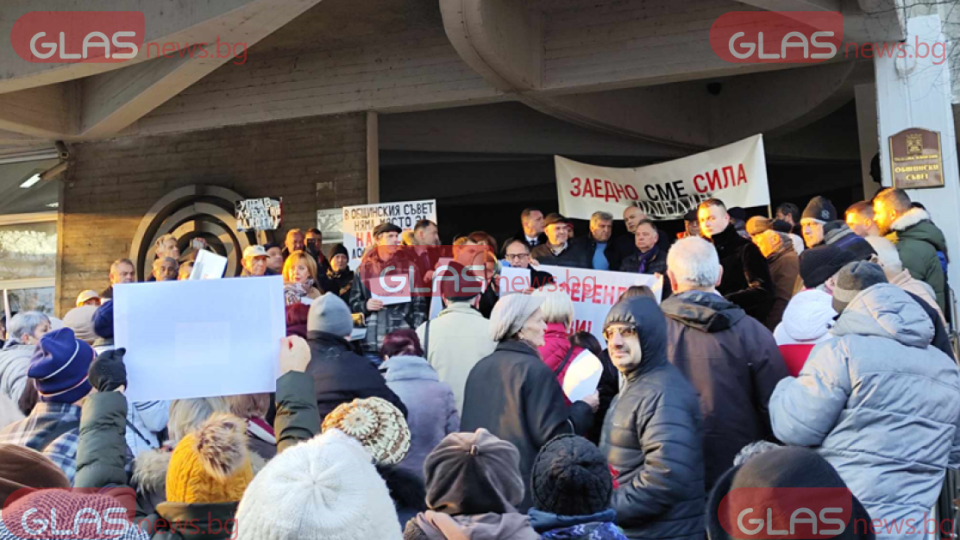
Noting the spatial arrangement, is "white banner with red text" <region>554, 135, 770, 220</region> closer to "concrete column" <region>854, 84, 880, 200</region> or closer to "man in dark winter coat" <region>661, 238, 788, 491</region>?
"concrete column" <region>854, 84, 880, 200</region>

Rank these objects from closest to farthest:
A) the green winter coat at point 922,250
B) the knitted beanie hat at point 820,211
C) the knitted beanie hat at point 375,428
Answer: the knitted beanie hat at point 375,428
the green winter coat at point 922,250
the knitted beanie hat at point 820,211

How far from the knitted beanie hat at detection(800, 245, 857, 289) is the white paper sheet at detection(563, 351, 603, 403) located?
126 centimetres

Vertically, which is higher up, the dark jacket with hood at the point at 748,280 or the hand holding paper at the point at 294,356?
the dark jacket with hood at the point at 748,280

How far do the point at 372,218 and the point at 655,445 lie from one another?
7.29 m

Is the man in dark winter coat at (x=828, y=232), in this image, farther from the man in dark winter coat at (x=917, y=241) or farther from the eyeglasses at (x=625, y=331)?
the eyeglasses at (x=625, y=331)

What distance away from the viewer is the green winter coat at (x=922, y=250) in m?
6.85

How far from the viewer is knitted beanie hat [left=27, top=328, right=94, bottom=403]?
3.38 metres

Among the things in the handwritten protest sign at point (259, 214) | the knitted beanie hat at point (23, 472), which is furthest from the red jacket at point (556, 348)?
the handwritten protest sign at point (259, 214)

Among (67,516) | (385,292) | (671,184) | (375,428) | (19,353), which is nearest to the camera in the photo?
(67,516)

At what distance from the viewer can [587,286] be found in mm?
7082

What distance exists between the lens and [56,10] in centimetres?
991

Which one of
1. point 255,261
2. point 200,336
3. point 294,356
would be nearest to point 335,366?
point 294,356

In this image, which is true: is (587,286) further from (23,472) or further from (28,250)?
(28,250)

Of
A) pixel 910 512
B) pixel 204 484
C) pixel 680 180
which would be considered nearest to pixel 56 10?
pixel 680 180
